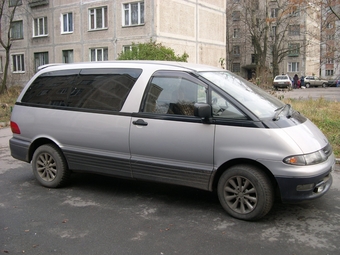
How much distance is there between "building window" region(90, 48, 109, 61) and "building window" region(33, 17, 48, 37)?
6.01 metres

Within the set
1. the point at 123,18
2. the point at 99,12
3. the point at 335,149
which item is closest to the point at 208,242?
the point at 335,149

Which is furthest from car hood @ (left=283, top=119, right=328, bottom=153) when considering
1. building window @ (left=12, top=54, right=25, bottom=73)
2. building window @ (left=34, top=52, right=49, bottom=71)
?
building window @ (left=12, top=54, right=25, bottom=73)

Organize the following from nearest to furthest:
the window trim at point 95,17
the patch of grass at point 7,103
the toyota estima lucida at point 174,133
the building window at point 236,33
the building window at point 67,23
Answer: the toyota estima lucida at point 174,133 < the patch of grass at point 7,103 < the window trim at point 95,17 < the building window at point 67,23 < the building window at point 236,33

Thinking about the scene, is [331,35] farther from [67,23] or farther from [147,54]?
[67,23]

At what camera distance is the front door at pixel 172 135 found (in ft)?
15.1

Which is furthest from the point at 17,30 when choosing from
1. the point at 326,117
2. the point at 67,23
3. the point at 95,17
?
the point at 326,117

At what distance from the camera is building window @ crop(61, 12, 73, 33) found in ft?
104

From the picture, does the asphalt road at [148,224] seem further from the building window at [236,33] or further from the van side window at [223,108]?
the building window at [236,33]

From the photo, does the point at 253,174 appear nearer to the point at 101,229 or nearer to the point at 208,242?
the point at 208,242

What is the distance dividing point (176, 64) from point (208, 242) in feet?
7.92

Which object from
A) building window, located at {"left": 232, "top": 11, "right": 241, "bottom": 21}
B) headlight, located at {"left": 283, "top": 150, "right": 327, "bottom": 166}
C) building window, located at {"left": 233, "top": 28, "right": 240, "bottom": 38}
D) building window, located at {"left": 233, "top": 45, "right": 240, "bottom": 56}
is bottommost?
headlight, located at {"left": 283, "top": 150, "right": 327, "bottom": 166}

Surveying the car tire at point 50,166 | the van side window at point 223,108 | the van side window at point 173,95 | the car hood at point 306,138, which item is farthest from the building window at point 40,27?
the car hood at point 306,138

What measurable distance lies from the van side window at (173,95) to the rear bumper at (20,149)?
7.45 ft

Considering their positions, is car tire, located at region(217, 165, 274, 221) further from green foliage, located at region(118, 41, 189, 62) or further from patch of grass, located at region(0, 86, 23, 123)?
patch of grass, located at region(0, 86, 23, 123)
